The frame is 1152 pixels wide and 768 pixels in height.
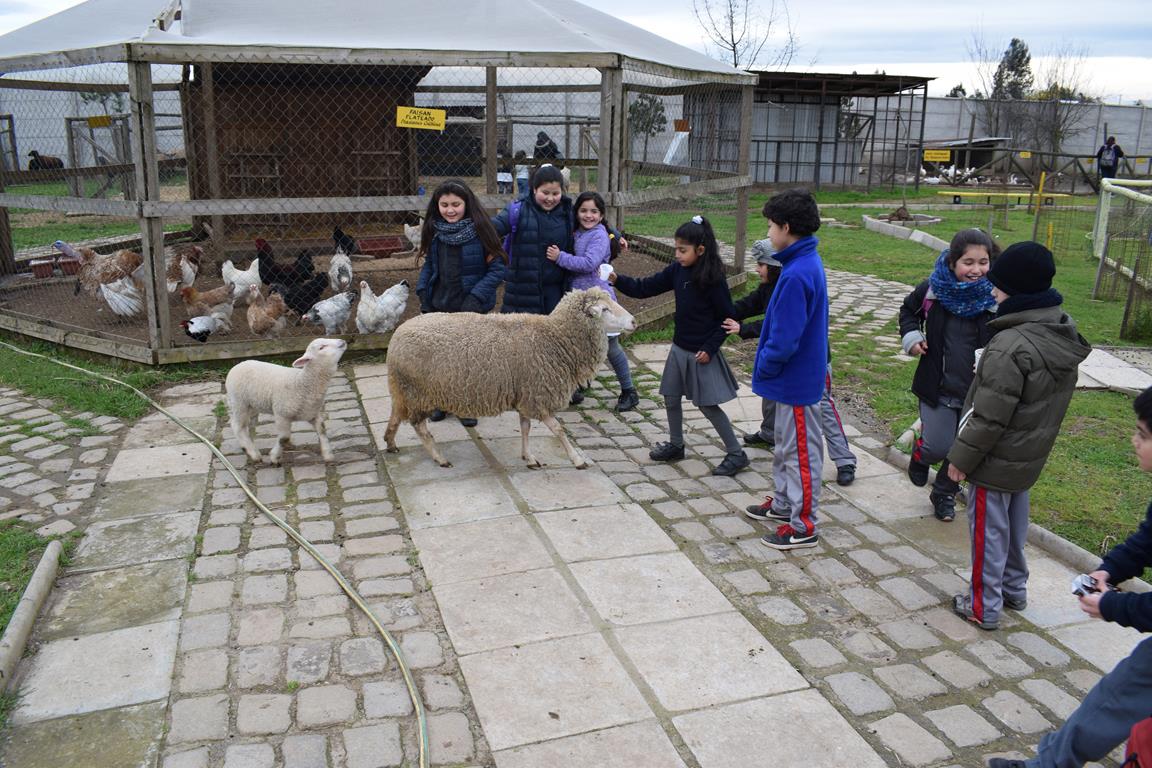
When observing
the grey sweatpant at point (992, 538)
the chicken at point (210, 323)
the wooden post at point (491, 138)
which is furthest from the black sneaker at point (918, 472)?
the chicken at point (210, 323)

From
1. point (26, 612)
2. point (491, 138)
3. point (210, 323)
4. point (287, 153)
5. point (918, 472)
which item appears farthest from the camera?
point (287, 153)

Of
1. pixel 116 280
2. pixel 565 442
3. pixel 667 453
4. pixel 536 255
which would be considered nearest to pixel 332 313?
pixel 536 255

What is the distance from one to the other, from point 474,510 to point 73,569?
2.11 meters

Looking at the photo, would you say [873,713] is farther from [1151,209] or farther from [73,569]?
[1151,209]

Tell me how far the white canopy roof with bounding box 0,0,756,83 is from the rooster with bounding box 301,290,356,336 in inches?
81.3

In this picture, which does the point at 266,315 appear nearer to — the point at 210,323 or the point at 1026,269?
the point at 210,323

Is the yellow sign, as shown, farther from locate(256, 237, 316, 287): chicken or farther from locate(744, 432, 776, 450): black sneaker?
locate(744, 432, 776, 450): black sneaker

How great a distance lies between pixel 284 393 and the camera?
5691mm

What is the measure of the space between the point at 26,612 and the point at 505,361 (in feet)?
9.62

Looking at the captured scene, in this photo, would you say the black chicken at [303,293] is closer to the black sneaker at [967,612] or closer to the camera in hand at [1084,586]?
the black sneaker at [967,612]

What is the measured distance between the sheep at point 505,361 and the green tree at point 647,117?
6650mm

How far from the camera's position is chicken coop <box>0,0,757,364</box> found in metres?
7.49

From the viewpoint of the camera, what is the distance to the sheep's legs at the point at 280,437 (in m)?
5.75

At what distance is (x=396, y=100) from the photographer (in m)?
12.7
